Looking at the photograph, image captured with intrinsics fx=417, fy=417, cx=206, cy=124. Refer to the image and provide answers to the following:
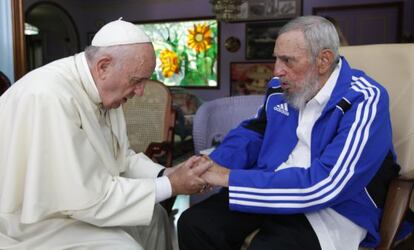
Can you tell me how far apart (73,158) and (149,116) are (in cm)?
160

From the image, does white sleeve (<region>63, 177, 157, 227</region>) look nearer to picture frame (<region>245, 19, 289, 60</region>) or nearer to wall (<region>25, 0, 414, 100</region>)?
wall (<region>25, 0, 414, 100</region>)

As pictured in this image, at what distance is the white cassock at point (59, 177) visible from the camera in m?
1.39

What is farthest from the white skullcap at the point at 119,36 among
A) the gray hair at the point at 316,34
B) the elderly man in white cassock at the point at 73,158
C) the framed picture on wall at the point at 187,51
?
the framed picture on wall at the point at 187,51

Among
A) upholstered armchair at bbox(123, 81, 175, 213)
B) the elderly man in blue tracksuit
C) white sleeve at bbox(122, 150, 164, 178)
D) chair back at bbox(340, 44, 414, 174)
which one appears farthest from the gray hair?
upholstered armchair at bbox(123, 81, 175, 213)

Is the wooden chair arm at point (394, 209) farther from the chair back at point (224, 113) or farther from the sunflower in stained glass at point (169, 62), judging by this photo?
the sunflower in stained glass at point (169, 62)

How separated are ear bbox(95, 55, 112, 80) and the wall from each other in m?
6.36

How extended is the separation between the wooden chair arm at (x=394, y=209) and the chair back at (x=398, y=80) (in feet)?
1.09

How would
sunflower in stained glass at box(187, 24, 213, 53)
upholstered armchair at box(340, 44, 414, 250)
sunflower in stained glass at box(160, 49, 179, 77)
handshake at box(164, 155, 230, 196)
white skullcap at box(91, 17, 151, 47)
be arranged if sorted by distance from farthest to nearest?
1. sunflower in stained glass at box(160, 49, 179, 77)
2. sunflower in stained glass at box(187, 24, 213, 53)
3. upholstered armchair at box(340, 44, 414, 250)
4. handshake at box(164, 155, 230, 196)
5. white skullcap at box(91, 17, 151, 47)

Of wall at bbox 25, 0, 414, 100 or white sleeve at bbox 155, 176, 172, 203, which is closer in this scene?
white sleeve at bbox 155, 176, 172, 203

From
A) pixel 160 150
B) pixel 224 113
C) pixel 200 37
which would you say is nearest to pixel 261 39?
pixel 200 37

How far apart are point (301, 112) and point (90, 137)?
86 cm

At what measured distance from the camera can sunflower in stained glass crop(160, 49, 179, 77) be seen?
8.75m

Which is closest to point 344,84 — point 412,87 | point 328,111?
point 328,111

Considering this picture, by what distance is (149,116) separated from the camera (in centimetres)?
299
